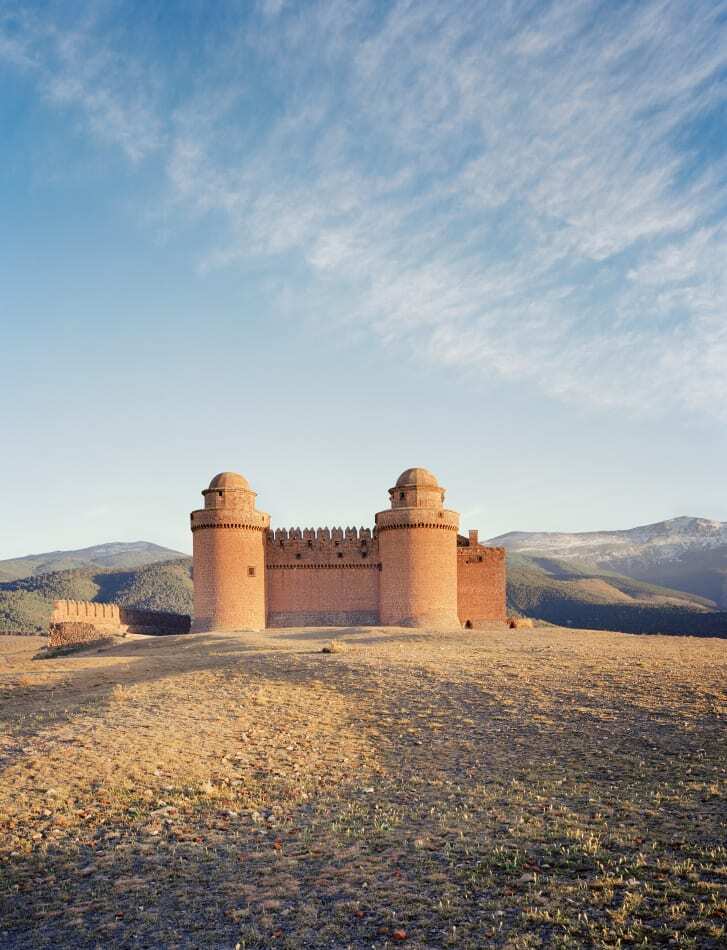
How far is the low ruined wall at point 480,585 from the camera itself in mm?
39219

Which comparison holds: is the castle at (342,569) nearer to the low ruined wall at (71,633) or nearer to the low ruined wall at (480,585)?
the low ruined wall at (480,585)

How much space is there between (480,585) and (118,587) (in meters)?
98.8

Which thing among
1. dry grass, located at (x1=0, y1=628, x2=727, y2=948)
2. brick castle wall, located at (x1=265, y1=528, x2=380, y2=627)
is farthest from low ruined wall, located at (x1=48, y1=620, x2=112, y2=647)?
dry grass, located at (x1=0, y1=628, x2=727, y2=948)

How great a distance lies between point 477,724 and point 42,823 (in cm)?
708

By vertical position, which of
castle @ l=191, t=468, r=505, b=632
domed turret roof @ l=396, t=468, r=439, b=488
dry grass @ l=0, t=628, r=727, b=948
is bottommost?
dry grass @ l=0, t=628, r=727, b=948

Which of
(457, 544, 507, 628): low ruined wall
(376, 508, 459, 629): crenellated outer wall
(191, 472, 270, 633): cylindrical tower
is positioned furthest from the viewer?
(457, 544, 507, 628): low ruined wall

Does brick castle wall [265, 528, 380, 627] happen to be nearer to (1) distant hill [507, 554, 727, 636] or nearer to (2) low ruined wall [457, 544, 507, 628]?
(2) low ruined wall [457, 544, 507, 628]

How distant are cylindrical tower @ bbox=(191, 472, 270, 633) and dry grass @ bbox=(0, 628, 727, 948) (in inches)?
709

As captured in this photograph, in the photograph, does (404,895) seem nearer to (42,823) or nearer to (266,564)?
(42,823)

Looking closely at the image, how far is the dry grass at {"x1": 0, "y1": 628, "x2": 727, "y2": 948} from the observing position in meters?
6.39

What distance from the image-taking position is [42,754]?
1160 centimetres

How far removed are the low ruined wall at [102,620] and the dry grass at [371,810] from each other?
20.2 m

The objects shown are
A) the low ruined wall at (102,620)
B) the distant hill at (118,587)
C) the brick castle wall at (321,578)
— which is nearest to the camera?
the low ruined wall at (102,620)

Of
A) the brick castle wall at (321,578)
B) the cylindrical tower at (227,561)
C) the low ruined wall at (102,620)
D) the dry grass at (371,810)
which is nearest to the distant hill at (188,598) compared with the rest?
the low ruined wall at (102,620)
